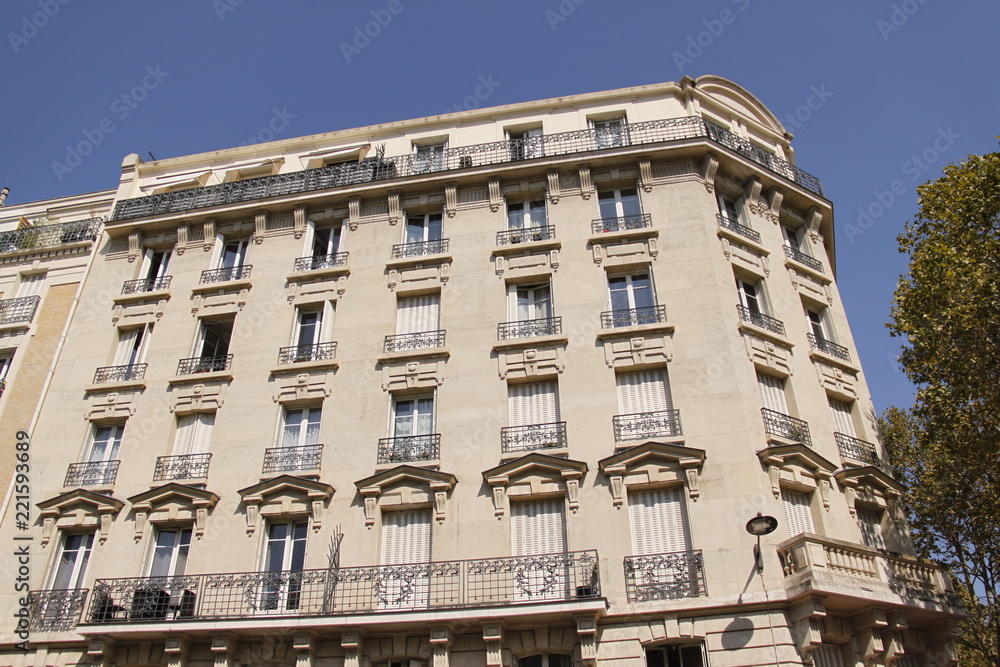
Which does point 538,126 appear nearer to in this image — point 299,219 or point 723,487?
point 299,219

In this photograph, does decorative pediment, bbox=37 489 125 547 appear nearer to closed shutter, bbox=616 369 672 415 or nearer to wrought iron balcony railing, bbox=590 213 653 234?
closed shutter, bbox=616 369 672 415

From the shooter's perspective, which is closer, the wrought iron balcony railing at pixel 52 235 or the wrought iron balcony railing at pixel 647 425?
the wrought iron balcony railing at pixel 647 425

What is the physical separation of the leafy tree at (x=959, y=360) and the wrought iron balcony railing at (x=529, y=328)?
30.9 feet

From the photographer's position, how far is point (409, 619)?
14086mm

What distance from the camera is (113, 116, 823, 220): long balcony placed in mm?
21094

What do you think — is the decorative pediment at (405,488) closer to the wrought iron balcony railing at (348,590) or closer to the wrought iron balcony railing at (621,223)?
the wrought iron balcony railing at (348,590)

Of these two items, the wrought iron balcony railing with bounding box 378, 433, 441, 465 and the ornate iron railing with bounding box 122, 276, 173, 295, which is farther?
the ornate iron railing with bounding box 122, 276, 173, 295

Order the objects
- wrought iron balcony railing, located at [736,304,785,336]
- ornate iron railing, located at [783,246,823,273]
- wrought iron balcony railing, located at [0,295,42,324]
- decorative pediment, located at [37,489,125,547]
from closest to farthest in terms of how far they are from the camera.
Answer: decorative pediment, located at [37,489,125,547] < wrought iron balcony railing, located at [736,304,785,336] < ornate iron railing, located at [783,246,823,273] < wrought iron balcony railing, located at [0,295,42,324]

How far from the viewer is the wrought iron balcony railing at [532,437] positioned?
16578mm

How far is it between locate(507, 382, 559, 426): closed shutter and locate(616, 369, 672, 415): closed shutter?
1508mm

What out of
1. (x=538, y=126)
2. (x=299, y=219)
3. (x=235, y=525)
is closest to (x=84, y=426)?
(x=235, y=525)

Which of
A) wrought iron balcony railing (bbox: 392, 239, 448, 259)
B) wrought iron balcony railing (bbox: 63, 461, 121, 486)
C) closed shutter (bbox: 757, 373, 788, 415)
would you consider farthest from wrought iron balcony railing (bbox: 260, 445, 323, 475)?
closed shutter (bbox: 757, 373, 788, 415)

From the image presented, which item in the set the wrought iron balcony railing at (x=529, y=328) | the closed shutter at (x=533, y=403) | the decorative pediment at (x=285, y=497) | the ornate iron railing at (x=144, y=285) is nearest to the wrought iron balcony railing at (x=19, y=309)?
the ornate iron railing at (x=144, y=285)

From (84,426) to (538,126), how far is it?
14704 millimetres
